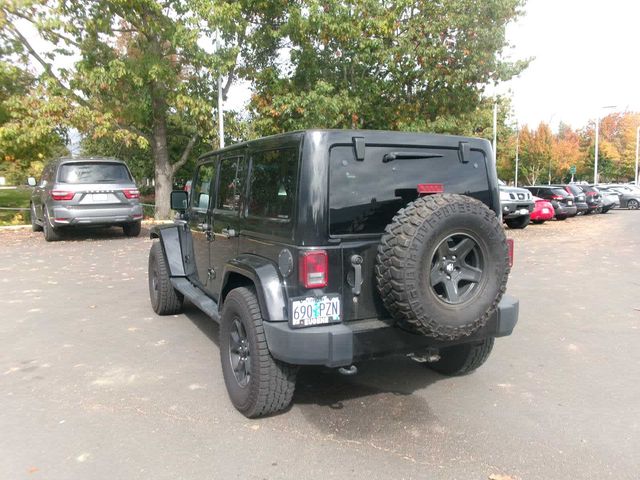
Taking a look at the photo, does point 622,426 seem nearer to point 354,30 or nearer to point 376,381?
point 376,381

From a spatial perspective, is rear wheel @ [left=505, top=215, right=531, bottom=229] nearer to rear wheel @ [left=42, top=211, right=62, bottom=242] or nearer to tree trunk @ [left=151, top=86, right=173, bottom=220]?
tree trunk @ [left=151, top=86, right=173, bottom=220]

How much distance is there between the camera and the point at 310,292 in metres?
3.15

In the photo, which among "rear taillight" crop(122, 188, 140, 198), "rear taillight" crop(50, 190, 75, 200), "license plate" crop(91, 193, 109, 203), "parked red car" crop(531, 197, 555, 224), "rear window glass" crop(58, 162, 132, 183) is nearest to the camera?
"rear taillight" crop(50, 190, 75, 200)

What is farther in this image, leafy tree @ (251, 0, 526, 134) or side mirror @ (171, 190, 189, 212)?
leafy tree @ (251, 0, 526, 134)

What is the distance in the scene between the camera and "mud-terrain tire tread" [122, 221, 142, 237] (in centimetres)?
1354

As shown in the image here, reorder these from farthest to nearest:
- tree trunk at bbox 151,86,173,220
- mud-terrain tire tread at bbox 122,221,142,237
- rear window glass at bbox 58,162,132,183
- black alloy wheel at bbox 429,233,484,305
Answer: tree trunk at bbox 151,86,173,220 < mud-terrain tire tread at bbox 122,221,142,237 < rear window glass at bbox 58,162,132,183 < black alloy wheel at bbox 429,233,484,305

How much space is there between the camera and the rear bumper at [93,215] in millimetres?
12016

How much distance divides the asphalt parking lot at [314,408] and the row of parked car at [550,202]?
11253 millimetres

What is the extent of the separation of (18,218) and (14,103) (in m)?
4.47

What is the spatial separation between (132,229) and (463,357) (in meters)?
11.4

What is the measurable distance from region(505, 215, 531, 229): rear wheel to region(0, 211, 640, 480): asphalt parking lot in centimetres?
1173

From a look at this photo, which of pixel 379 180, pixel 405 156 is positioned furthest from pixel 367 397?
pixel 405 156

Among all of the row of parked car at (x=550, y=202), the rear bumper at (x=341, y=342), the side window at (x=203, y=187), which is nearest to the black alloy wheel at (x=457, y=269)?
the rear bumper at (x=341, y=342)

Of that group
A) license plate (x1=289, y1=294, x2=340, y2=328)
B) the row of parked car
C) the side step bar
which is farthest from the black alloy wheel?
the row of parked car
